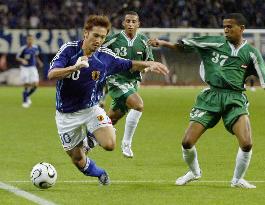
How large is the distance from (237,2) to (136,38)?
29772 mm

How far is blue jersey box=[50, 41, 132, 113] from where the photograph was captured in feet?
33.2

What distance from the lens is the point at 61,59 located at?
32.5ft

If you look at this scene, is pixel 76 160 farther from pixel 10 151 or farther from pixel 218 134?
pixel 218 134

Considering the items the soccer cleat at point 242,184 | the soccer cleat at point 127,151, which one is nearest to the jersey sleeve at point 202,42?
the soccer cleat at point 242,184

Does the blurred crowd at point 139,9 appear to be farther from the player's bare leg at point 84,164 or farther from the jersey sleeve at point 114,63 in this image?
the player's bare leg at point 84,164

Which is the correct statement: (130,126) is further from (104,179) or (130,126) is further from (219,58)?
(219,58)

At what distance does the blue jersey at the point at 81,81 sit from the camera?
1013cm

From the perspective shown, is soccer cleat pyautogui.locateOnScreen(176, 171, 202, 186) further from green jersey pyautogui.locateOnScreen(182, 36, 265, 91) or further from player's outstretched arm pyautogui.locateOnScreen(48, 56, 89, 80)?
player's outstretched arm pyautogui.locateOnScreen(48, 56, 89, 80)

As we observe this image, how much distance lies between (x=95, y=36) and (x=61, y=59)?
48cm

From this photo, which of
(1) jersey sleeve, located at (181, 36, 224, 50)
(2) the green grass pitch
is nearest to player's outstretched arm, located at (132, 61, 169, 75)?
(1) jersey sleeve, located at (181, 36, 224, 50)

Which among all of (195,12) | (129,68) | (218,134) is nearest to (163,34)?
(195,12)

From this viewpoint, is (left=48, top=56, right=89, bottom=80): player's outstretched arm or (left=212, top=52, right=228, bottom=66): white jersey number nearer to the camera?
(left=48, top=56, right=89, bottom=80): player's outstretched arm

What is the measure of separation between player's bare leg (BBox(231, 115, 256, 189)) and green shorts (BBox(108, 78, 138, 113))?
4404 mm

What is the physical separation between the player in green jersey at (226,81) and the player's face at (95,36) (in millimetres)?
905
